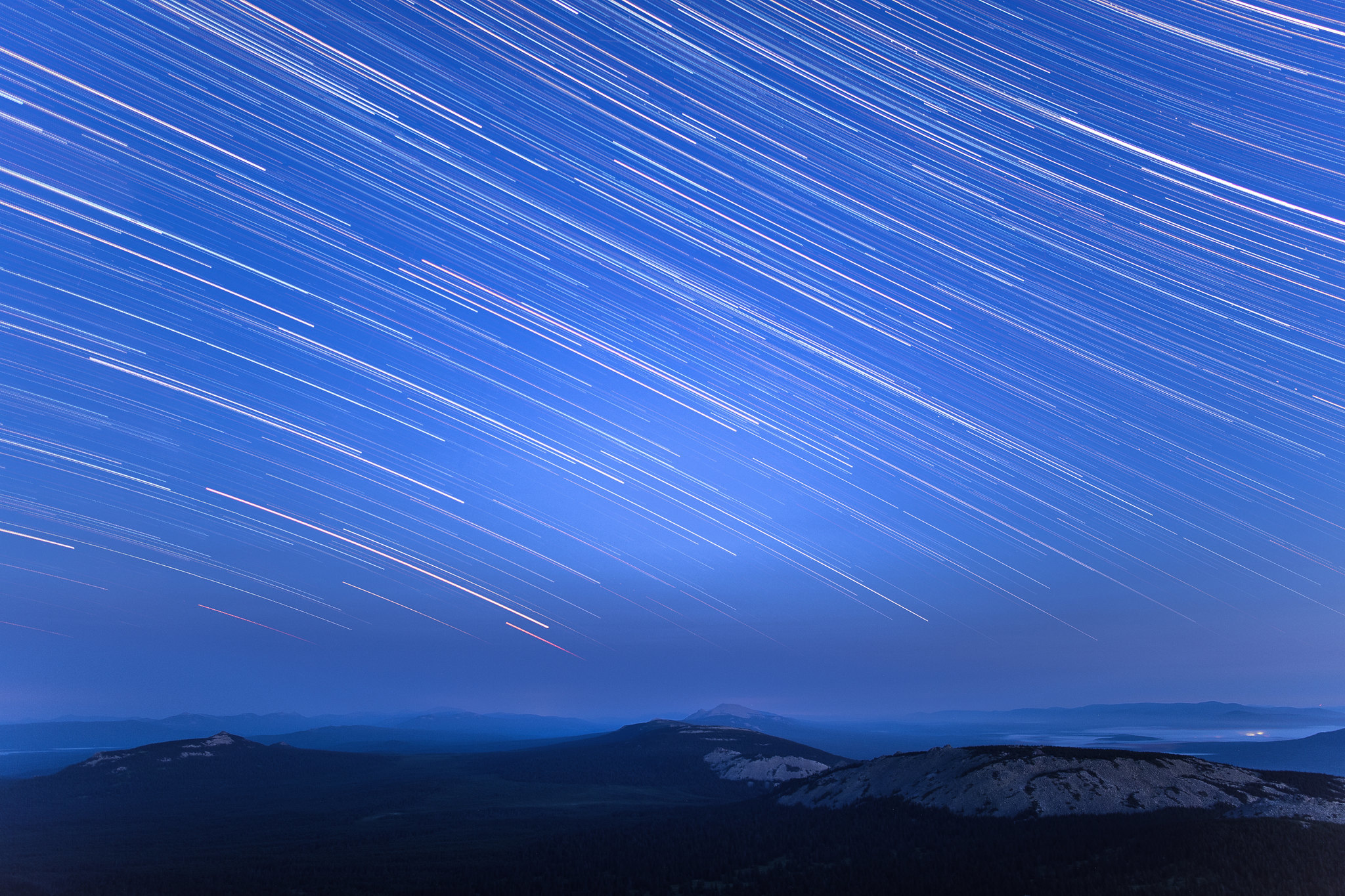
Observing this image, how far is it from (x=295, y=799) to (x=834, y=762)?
114934mm

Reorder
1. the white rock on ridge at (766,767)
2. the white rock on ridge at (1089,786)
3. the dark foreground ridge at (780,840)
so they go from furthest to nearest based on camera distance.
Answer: the white rock on ridge at (766,767) → the white rock on ridge at (1089,786) → the dark foreground ridge at (780,840)

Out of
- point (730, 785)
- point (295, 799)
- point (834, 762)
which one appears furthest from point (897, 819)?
point (295, 799)

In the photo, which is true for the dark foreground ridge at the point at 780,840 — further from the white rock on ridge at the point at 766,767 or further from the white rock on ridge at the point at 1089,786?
the white rock on ridge at the point at 766,767

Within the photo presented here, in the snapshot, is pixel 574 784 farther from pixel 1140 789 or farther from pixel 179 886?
pixel 1140 789

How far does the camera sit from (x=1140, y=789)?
71250 mm

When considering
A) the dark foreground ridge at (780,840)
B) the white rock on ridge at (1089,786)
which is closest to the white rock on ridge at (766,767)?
the dark foreground ridge at (780,840)

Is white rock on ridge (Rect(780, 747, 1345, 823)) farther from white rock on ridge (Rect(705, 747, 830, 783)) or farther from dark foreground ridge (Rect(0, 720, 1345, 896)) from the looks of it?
white rock on ridge (Rect(705, 747, 830, 783))

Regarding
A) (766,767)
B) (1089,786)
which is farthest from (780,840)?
(766,767)

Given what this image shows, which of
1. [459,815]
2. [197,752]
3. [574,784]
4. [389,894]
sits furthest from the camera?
[197,752]

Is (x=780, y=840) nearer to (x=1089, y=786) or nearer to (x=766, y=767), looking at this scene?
(x=1089, y=786)

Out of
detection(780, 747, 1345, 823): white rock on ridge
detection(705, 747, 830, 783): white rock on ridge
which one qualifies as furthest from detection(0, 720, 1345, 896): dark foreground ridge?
detection(705, 747, 830, 783): white rock on ridge

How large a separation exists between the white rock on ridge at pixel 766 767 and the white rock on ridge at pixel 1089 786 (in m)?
62.3

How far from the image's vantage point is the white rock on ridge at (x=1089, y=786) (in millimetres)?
67062

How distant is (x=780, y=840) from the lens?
75.8 m
